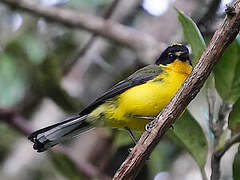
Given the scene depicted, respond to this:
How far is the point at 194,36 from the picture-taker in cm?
202

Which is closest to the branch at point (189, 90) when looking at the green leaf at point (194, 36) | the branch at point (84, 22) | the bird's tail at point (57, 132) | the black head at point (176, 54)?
the green leaf at point (194, 36)

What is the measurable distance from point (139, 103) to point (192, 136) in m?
0.56

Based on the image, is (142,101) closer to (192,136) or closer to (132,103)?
(132,103)

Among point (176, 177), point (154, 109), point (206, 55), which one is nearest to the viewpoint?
point (206, 55)

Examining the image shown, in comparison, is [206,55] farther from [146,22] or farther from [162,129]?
[146,22]

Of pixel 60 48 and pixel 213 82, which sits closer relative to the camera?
pixel 213 82

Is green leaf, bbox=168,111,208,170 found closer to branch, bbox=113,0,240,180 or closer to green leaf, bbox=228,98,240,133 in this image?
green leaf, bbox=228,98,240,133

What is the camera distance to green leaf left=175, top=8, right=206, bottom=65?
6.56 ft

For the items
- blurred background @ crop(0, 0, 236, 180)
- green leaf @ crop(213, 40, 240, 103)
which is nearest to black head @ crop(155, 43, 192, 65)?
blurred background @ crop(0, 0, 236, 180)

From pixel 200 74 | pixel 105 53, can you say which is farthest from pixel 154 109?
pixel 105 53

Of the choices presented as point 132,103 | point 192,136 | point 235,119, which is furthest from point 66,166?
point 235,119

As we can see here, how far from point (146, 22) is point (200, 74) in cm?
297

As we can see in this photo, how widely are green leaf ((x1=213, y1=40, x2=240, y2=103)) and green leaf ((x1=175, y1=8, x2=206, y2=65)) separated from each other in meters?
0.12

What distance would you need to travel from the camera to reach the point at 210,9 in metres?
3.19
